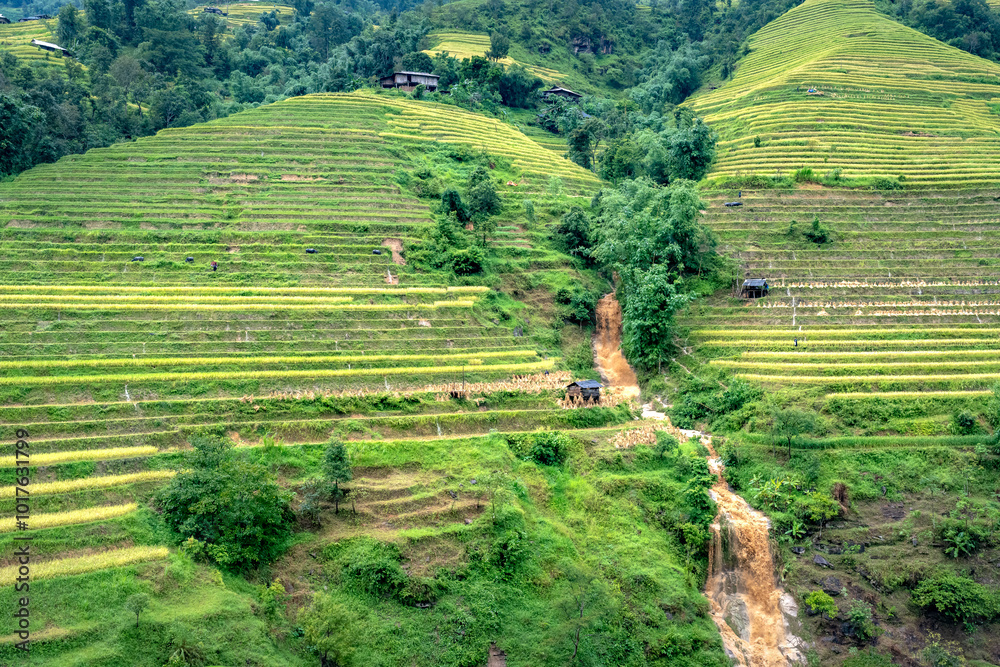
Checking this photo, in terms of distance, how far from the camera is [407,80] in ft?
243

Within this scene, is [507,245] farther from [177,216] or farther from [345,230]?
[177,216]

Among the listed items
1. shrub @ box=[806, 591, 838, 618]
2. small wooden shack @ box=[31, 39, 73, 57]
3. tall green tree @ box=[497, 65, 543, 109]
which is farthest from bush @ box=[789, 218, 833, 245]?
small wooden shack @ box=[31, 39, 73, 57]

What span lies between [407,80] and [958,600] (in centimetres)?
6258

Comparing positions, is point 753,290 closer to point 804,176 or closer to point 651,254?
point 651,254

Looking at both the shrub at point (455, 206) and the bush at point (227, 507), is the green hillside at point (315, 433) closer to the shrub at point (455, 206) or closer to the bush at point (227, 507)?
the bush at point (227, 507)

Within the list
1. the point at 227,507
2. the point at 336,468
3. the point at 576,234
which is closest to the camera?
the point at 227,507

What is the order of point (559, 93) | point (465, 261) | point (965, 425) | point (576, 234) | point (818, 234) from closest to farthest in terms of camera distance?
point (965, 425) < point (465, 261) < point (818, 234) < point (576, 234) < point (559, 93)

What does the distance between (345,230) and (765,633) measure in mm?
32041

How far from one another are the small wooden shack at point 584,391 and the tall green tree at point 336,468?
40.8 feet

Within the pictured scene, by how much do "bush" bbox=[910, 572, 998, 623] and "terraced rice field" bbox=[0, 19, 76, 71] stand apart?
77572 millimetres

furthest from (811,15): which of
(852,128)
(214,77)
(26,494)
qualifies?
(26,494)

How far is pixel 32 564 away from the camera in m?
22.9

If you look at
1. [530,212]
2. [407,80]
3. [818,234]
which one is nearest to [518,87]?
[407,80]

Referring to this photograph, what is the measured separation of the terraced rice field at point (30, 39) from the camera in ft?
237
